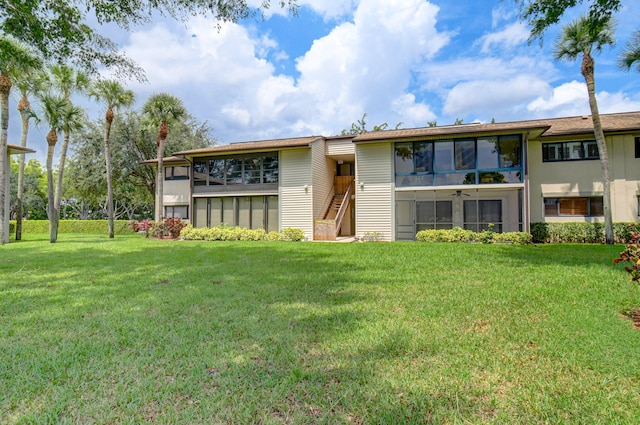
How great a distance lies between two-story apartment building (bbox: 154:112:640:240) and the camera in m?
15.4

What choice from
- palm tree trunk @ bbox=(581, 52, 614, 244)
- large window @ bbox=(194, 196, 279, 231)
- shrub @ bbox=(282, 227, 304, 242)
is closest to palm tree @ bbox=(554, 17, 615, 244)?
palm tree trunk @ bbox=(581, 52, 614, 244)

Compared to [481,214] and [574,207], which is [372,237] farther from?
[574,207]

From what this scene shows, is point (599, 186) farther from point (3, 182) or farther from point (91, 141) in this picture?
point (91, 141)

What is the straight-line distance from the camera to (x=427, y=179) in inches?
655

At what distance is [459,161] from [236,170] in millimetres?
12147

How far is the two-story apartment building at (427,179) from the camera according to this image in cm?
1545

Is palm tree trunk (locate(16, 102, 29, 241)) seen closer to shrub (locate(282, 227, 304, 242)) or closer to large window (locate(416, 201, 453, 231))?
shrub (locate(282, 227, 304, 242))

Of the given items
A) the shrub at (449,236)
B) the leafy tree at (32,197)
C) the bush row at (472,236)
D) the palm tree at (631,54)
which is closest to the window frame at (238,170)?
the shrub at (449,236)

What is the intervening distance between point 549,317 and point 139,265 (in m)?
9.14

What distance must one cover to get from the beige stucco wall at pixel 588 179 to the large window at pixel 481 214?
1513mm

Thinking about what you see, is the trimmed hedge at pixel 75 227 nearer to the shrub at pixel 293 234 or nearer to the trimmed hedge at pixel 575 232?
the shrub at pixel 293 234

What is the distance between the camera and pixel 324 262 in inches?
368

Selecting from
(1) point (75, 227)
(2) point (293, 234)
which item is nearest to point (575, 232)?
(2) point (293, 234)

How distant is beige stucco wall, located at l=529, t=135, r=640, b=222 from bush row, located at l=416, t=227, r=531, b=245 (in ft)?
8.98
